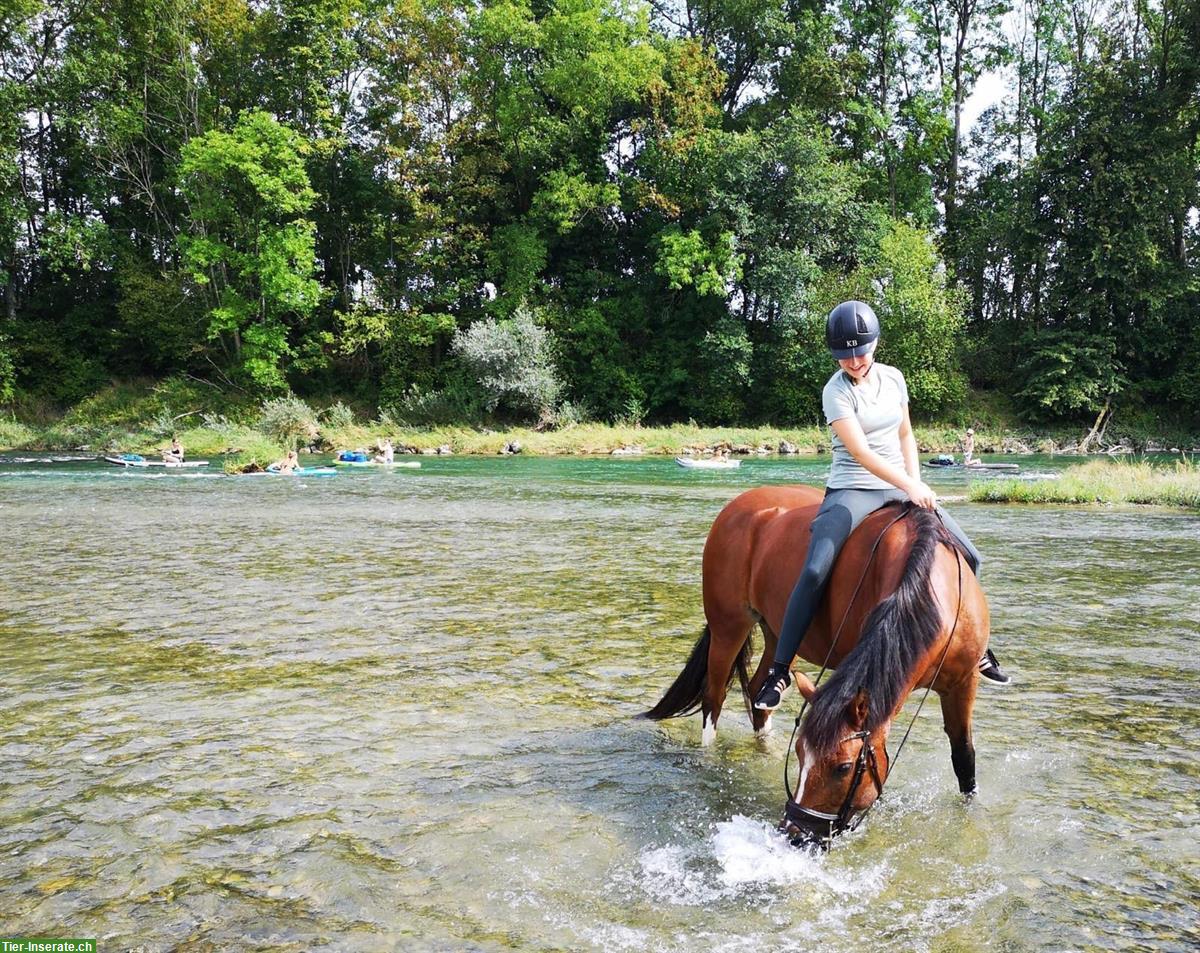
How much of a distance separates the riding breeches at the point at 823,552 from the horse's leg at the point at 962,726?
0.56 metres

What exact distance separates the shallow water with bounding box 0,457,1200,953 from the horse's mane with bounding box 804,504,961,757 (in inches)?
24.7

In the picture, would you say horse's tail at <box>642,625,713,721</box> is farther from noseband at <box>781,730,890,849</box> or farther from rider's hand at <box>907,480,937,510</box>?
noseband at <box>781,730,890,849</box>

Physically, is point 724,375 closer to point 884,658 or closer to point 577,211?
point 577,211

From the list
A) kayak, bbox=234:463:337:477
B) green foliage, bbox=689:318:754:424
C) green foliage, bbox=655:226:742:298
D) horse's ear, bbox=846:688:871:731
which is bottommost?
kayak, bbox=234:463:337:477

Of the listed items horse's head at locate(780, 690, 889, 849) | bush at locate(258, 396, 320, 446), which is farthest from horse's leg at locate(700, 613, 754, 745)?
bush at locate(258, 396, 320, 446)

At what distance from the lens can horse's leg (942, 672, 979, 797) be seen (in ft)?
12.8

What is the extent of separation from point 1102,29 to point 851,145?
41.9 ft

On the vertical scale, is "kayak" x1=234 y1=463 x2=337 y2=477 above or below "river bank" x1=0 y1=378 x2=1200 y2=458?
below

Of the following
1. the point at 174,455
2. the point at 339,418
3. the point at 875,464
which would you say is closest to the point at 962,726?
the point at 875,464

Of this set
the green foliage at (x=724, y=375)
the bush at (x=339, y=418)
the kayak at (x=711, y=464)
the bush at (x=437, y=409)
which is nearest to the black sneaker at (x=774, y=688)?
the kayak at (x=711, y=464)

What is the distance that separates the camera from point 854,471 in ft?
14.0

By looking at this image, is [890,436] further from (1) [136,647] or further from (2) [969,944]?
(1) [136,647]

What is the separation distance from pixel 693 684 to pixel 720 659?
0.29 meters

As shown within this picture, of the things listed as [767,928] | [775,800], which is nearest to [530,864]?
[767,928]
